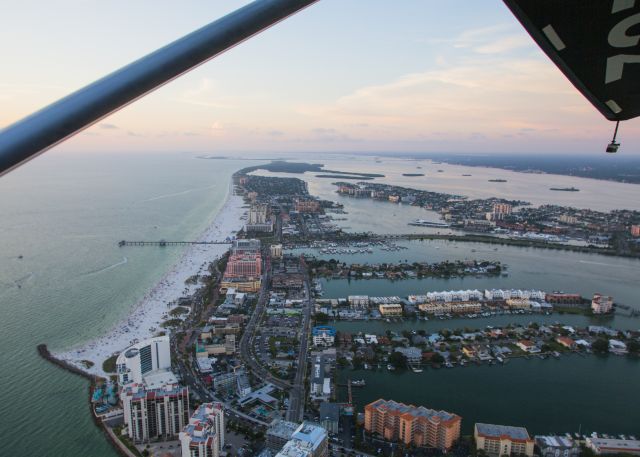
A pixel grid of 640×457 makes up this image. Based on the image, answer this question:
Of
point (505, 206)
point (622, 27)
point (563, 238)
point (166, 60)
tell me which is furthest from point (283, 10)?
point (505, 206)

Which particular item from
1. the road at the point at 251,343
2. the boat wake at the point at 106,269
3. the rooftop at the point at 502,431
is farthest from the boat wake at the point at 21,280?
the rooftop at the point at 502,431

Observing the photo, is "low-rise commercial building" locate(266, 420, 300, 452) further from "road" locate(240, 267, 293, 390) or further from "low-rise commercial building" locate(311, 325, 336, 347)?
"low-rise commercial building" locate(311, 325, 336, 347)

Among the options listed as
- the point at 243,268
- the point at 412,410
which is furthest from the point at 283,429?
the point at 243,268

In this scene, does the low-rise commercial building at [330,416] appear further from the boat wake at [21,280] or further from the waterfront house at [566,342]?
the boat wake at [21,280]

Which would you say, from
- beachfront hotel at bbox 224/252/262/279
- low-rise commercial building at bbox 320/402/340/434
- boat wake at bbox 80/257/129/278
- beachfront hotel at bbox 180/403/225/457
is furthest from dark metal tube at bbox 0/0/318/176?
boat wake at bbox 80/257/129/278

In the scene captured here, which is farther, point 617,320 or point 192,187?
point 192,187

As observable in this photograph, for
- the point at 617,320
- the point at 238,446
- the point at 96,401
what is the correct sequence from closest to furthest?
1. the point at 238,446
2. the point at 96,401
3. the point at 617,320

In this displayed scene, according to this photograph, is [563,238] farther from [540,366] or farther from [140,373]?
[140,373]
